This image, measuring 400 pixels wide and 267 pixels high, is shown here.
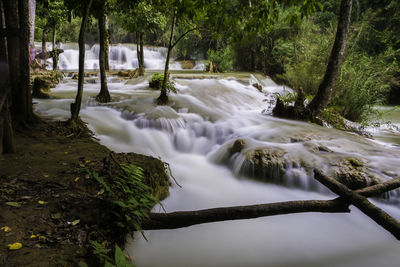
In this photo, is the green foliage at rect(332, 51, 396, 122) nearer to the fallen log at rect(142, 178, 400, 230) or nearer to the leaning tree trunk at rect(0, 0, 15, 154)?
the fallen log at rect(142, 178, 400, 230)

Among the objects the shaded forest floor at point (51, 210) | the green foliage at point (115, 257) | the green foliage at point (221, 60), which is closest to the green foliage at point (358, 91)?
the shaded forest floor at point (51, 210)

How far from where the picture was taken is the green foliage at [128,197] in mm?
2131

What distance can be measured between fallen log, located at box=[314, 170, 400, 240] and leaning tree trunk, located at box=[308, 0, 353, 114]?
5962mm

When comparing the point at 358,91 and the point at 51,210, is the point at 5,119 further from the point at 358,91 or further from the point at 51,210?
the point at 358,91

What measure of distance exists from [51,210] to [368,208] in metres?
2.50

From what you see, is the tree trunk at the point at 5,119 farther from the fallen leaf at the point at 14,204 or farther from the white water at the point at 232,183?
the white water at the point at 232,183

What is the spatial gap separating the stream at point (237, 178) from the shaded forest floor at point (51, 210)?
0.68 m

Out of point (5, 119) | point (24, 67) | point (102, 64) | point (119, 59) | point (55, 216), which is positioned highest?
point (119, 59)

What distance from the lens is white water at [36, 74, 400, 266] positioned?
2879 millimetres

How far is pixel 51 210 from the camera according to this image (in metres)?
2.16

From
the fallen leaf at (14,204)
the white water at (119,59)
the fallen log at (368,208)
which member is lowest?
the fallen leaf at (14,204)

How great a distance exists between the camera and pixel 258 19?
139 inches

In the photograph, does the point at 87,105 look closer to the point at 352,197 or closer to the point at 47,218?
the point at 47,218

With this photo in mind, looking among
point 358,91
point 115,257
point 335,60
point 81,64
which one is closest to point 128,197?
point 115,257
